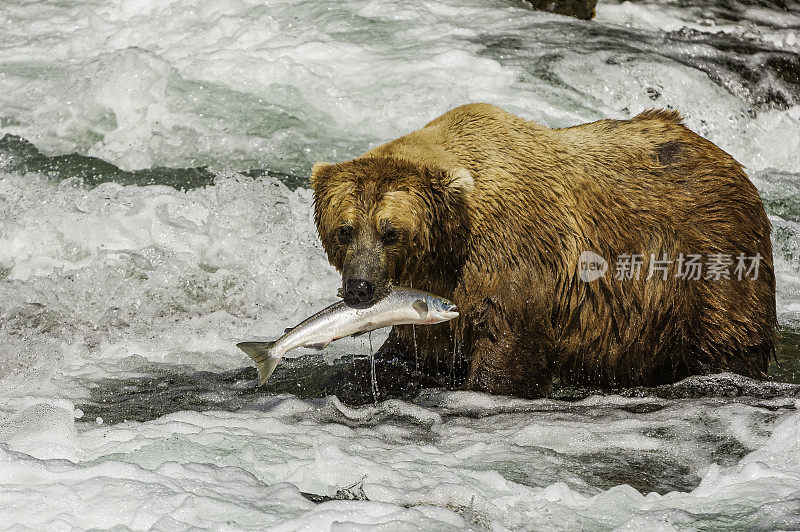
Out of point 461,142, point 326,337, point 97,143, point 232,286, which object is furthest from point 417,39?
point 326,337

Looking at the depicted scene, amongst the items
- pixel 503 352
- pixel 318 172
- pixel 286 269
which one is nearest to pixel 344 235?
pixel 318 172

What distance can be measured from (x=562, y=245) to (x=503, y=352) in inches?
27.1

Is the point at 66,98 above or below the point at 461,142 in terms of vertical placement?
below

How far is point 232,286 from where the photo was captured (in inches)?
317

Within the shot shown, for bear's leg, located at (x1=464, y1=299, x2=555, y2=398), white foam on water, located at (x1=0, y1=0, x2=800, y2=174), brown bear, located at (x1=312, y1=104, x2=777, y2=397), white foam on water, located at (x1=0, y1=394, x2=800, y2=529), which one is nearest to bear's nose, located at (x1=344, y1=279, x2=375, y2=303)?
brown bear, located at (x1=312, y1=104, x2=777, y2=397)

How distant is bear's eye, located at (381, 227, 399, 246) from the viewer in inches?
204

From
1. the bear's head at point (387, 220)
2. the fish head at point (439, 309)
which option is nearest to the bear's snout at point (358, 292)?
the bear's head at point (387, 220)

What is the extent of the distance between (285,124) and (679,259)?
5217mm

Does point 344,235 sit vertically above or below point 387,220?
below

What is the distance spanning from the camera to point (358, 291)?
4949 mm

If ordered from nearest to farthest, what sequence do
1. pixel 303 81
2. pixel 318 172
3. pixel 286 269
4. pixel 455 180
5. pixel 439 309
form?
pixel 439 309 < pixel 455 180 < pixel 318 172 < pixel 286 269 < pixel 303 81

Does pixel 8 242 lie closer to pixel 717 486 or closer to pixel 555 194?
pixel 555 194

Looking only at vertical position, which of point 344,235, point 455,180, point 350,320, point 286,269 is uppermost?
point 455,180

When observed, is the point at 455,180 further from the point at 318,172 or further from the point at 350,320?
the point at 350,320
